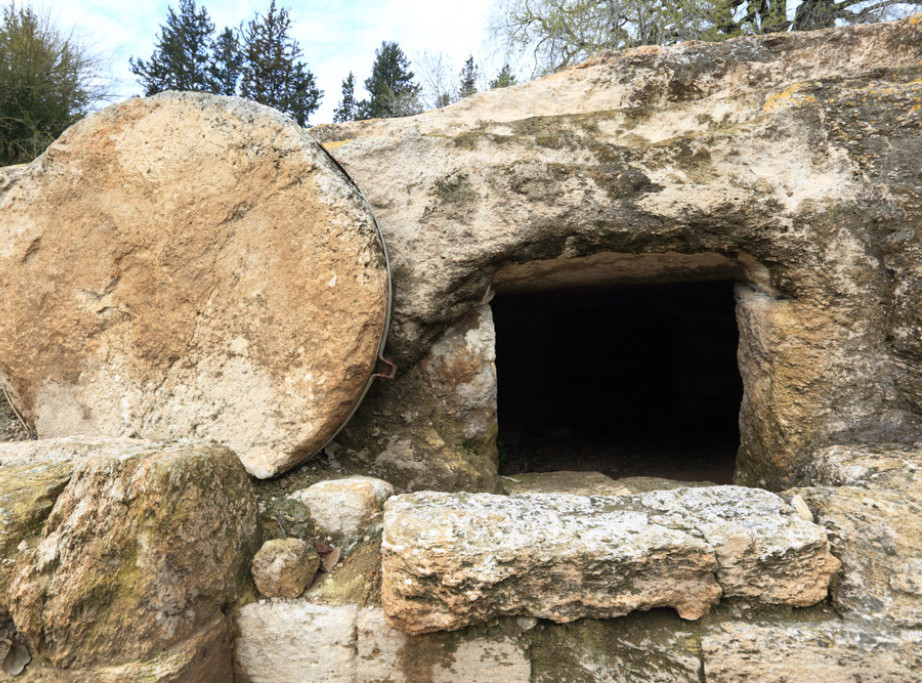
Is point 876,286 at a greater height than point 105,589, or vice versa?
point 876,286

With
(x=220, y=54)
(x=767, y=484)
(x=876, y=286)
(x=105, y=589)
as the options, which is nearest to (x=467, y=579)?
(x=105, y=589)

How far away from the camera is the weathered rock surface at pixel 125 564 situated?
45.9 inches

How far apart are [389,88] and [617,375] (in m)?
14.5

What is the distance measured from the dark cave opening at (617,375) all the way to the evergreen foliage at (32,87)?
7035 mm

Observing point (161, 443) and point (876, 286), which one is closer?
point (161, 443)

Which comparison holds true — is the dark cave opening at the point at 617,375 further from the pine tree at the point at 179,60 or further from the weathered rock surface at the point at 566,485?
the pine tree at the point at 179,60

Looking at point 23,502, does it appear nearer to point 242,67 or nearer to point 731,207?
point 731,207

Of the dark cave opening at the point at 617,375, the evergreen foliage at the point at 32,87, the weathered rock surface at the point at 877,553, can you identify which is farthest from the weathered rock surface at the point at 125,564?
the evergreen foliage at the point at 32,87

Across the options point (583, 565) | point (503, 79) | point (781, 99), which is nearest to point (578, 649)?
point (583, 565)

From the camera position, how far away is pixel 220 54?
1612 cm

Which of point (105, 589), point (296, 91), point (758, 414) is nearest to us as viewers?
point (105, 589)

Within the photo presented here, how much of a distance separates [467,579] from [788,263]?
145 centimetres

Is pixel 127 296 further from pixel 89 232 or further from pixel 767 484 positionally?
pixel 767 484

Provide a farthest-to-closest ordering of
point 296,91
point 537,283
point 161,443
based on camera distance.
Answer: point 296,91, point 537,283, point 161,443
